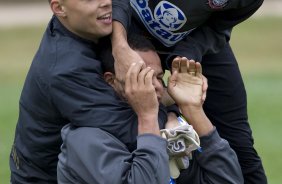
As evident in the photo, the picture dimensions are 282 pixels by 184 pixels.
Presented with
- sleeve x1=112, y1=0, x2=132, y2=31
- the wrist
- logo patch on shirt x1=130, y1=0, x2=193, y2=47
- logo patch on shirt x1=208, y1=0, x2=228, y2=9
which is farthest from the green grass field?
the wrist

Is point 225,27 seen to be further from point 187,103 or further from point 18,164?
point 18,164

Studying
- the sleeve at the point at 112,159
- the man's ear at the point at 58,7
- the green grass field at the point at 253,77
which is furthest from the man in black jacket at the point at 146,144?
the green grass field at the point at 253,77

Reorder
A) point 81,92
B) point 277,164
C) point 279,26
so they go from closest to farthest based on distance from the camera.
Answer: point 81,92 → point 277,164 → point 279,26

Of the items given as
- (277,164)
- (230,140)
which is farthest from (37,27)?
(230,140)

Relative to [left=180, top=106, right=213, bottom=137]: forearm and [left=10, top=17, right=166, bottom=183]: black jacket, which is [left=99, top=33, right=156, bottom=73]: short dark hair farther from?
[left=180, top=106, right=213, bottom=137]: forearm

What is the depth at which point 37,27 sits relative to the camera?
62.5 feet

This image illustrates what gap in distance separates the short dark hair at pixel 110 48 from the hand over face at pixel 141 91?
26 centimetres

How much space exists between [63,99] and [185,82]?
57cm

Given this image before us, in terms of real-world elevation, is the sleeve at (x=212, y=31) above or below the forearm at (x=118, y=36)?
below

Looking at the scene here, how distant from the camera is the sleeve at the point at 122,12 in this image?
482cm

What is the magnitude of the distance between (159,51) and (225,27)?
38 cm

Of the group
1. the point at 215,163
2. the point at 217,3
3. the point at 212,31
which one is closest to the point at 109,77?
the point at 215,163

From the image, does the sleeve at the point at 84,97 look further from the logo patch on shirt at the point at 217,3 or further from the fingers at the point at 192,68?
the logo patch on shirt at the point at 217,3

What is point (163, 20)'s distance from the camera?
5.20 metres
